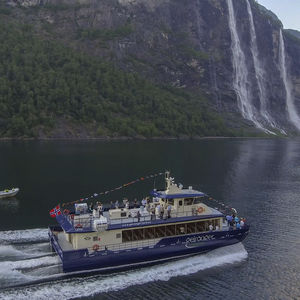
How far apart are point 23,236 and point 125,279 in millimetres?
13037

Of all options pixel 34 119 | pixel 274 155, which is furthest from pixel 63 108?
pixel 274 155

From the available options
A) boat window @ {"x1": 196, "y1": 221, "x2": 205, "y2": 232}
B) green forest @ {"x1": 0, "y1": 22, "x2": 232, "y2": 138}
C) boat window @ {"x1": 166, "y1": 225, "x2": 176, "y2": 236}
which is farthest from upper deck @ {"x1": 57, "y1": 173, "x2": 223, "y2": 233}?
green forest @ {"x1": 0, "y1": 22, "x2": 232, "y2": 138}

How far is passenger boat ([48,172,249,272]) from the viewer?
1227 inches

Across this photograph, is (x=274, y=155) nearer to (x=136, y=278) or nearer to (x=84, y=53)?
(x=136, y=278)

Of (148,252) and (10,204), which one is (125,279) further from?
(10,204)

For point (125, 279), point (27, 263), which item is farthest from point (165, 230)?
point (27, 263)

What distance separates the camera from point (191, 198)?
35625mm

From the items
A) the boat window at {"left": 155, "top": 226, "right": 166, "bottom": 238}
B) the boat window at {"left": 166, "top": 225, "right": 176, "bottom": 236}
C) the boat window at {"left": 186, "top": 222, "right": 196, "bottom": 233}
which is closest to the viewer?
the boat window at {"left": 155, "top": 226, "right": 166, "bottom": 238}

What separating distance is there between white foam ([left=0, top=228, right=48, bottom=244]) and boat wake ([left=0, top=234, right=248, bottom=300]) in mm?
5069

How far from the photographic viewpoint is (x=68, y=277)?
29641 mm

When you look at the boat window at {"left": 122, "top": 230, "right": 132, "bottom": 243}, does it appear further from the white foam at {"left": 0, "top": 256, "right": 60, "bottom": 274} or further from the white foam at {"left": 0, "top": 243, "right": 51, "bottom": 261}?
the white foam at {"left": 0, "top": 243, "right": 51, "bottom": 261}

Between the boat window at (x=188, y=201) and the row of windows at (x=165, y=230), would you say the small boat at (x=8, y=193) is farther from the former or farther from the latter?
the boat window at (x=188, y=201)

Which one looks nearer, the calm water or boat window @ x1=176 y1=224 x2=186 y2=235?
the calm water

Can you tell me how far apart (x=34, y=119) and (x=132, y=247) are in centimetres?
11781
